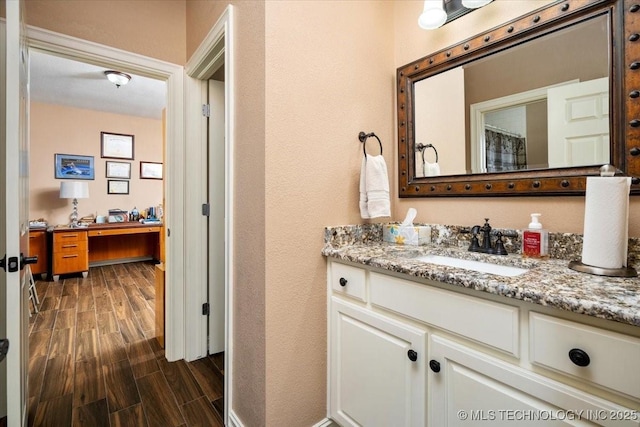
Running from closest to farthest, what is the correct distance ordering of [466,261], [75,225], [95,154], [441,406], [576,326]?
[576,326] → [441,406] → [466,261] → [75,225] → [95,154]

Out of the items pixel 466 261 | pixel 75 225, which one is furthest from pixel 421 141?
pixel 75 225

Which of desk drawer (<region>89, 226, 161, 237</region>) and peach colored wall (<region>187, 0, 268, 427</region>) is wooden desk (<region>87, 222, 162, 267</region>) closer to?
desk drawer (<region>89, 226, 161, 237</region>)

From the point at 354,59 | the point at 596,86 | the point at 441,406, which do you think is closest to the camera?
the point at 441,406

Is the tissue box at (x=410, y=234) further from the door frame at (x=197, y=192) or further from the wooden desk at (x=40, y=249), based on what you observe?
the wooden desk at (x=40, y=249)

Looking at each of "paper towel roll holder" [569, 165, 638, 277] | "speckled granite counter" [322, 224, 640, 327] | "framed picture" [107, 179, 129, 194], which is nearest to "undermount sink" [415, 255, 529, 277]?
"speckled granite counter" [322, 224, 640, 327]

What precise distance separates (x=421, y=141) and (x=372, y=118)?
28 centimetres

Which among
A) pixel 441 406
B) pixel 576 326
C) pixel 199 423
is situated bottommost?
pixel 199 423

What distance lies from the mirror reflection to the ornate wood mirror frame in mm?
24

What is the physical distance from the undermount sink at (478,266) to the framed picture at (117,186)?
5389 mm

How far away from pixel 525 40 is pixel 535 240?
0.80 m

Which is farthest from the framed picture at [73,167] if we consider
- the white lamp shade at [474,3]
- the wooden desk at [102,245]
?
the white lamp shade at [474,3]

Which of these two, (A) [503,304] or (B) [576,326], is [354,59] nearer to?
(A) [503,304]

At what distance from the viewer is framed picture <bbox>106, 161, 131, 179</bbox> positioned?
489 cm

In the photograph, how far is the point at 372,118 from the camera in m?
1.54
